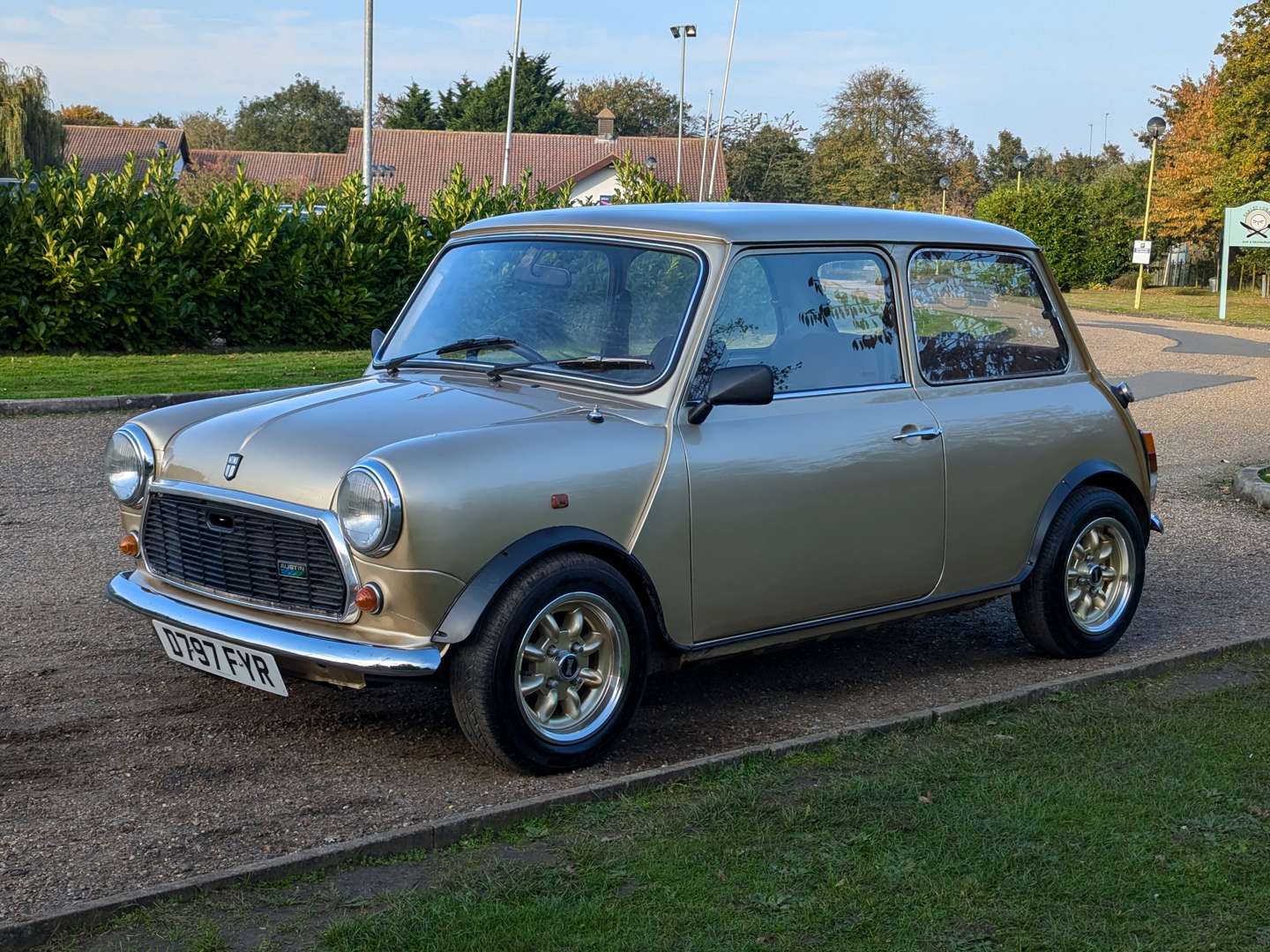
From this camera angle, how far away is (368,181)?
2620cm

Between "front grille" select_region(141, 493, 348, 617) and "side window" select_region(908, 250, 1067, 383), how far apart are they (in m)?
2.62

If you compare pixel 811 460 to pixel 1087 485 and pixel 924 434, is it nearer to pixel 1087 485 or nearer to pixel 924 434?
pixel 924 434

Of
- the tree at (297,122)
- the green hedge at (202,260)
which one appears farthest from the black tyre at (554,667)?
the tree at (297,122)

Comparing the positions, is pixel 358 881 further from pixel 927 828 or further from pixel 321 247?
pixel 321 247

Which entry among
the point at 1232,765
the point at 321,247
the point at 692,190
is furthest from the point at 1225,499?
the point at 692,190

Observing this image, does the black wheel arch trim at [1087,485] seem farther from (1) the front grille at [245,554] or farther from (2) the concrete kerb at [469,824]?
(1) the front grille at [245,554]

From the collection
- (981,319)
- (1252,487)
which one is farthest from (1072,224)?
(981,319)

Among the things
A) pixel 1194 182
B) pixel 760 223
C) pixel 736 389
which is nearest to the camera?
pixel 736 389

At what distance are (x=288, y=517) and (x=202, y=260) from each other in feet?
52.2

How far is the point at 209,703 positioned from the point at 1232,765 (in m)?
3.62

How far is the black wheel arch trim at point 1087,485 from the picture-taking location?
20.7 ft

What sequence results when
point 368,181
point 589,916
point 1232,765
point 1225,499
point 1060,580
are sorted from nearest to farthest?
1. point 589,916
2. point 1232,765
3. point 1060,580
4. point 1225,499
5. point 368,181

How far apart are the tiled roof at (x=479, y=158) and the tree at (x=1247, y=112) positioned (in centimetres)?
3114

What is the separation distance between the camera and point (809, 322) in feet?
18.5
